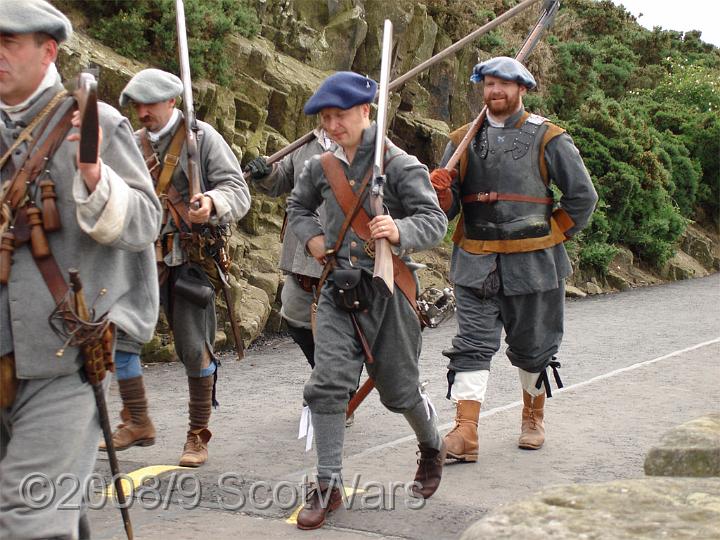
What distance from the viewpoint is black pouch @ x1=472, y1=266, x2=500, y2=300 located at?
678 cm

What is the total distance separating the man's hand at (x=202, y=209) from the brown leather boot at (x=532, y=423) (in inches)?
87.5

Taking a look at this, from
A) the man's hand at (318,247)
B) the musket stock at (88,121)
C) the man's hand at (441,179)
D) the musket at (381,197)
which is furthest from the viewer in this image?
the man's hand at (441,179)

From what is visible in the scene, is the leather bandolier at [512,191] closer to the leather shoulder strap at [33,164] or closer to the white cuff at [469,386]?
the white cuff at [469,386]

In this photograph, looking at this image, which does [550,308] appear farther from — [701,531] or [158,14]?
[158,14]

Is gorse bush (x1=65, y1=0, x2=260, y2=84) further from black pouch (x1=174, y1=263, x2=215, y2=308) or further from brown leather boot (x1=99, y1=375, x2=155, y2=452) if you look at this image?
brown leather boot (x1=99, y1=375, x2=155, y2=452)

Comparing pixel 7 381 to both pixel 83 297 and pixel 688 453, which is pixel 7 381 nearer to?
pixel 83 297

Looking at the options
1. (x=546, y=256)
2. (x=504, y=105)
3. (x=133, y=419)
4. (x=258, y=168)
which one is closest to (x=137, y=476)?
(x=133, y=419)

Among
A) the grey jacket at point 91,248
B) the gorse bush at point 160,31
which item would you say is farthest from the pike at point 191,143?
the gorse bush at point 160,31

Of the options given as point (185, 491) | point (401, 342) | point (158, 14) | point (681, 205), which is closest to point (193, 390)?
point (185, 491)

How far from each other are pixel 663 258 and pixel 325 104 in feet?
48.2

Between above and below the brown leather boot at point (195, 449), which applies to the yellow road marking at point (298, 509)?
above

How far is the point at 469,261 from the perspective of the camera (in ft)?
22.6

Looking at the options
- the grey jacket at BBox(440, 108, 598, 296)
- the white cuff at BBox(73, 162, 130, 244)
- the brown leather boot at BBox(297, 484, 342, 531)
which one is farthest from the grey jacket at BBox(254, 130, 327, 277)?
the white cuff at BBox(73, 162, 130, 244)

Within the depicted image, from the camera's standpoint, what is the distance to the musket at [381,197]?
5.10m
